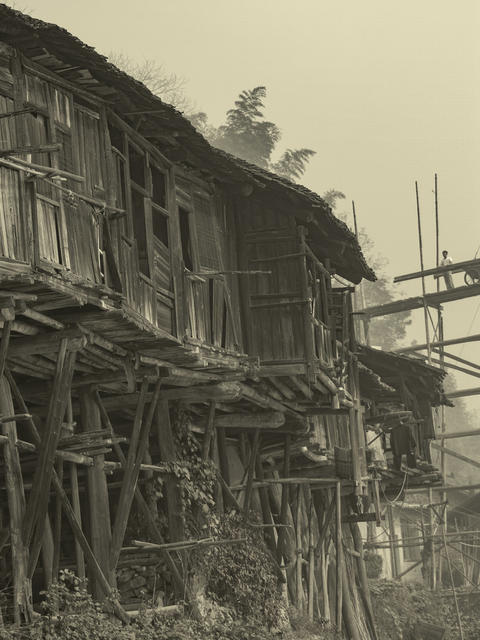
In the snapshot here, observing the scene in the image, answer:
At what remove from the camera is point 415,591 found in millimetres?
33875

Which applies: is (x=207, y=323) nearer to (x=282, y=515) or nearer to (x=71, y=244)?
(x=71, y=244)

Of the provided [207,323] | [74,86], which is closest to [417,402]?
[207,323]

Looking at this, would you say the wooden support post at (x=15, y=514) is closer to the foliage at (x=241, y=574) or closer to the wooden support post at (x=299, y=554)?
the foliage at (x=241, y=574)

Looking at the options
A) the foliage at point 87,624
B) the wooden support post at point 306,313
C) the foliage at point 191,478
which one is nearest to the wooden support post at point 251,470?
the foliage at point 191,478

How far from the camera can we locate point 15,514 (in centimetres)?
1180

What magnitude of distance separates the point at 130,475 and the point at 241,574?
3.37 meters

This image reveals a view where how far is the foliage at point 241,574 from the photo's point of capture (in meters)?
16.1

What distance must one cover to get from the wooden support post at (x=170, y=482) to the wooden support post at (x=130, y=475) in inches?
36.2

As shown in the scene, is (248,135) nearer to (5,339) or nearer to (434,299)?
(434,299)

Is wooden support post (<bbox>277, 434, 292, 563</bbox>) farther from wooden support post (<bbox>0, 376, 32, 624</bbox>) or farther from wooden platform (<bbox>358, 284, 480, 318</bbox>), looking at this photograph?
wooden platform (<bbox>358, 284, 480, 318</bbox>)

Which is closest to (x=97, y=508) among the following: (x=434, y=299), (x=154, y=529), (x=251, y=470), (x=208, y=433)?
(x=154, y=529)

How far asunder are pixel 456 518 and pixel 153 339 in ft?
98.4

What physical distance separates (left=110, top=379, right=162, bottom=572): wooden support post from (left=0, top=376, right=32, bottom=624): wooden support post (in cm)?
198

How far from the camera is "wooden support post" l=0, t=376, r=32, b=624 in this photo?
451 inches
